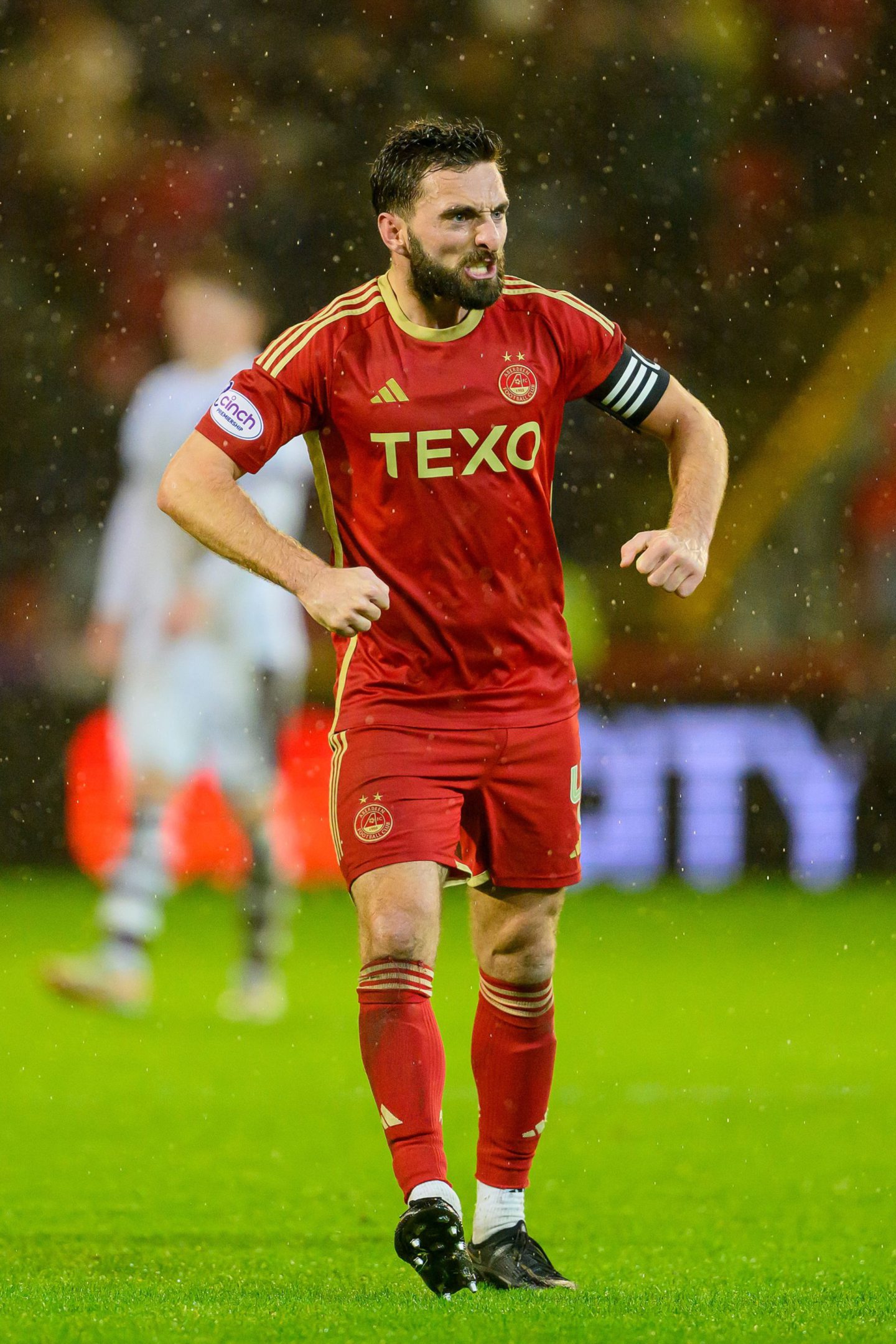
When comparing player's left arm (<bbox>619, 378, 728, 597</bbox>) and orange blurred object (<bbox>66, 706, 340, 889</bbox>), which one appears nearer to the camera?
player's left arm (<bbox>619, 378, 728, 597</bbox>)

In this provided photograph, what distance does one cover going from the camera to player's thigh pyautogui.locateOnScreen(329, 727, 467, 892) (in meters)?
3.68

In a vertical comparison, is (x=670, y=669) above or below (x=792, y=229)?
below

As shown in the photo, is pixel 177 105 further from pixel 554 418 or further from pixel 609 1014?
pixel 554 418

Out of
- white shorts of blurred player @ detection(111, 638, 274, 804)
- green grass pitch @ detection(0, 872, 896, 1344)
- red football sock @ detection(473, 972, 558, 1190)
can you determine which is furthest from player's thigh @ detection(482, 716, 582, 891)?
white shorts of blurred player @ detection(111, 638, 274, 804)

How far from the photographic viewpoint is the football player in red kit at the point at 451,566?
3.67m

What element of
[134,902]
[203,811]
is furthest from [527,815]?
[203,811]

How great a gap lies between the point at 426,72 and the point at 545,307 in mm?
11328

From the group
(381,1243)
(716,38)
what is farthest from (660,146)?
(381,1243)

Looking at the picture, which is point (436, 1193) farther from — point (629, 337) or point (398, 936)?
point (629, 337)

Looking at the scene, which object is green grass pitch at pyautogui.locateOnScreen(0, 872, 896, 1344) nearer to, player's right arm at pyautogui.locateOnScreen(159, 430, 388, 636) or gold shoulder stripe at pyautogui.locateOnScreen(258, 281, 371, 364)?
player's right arm at pyautogui.locateOnScreen(159, 430, 388, 636)

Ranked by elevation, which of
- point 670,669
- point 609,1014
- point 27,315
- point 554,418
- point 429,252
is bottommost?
point 609,1014

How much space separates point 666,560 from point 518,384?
1.52 feet

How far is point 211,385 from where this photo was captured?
8211mm

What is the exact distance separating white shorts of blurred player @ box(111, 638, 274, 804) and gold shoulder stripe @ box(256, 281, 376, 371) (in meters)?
4.05
